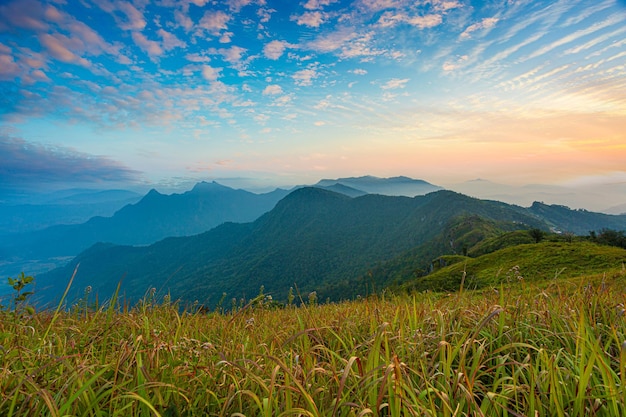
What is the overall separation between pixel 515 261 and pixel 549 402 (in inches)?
1262

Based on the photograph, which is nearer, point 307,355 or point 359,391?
point 359,391

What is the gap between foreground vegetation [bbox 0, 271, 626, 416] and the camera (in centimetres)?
200

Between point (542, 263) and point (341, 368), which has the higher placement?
point (341, 368)

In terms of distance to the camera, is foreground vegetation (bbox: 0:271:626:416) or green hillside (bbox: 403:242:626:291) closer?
foreground vegetation (bbox: 0:271:626:416)

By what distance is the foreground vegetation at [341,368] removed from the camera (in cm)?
200

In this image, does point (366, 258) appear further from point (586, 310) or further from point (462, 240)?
point (586, 310)

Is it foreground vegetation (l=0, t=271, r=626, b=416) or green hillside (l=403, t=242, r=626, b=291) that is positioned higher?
foreground vegetation (l=0, t=271, r=626, b=416)

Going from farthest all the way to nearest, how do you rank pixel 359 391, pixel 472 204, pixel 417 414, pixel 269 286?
pixel 472 204 < pixel 269 286 < pixel 359 391 < pixel 417 414

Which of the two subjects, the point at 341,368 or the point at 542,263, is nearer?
the point at 341,368

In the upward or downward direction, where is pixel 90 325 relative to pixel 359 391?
downward

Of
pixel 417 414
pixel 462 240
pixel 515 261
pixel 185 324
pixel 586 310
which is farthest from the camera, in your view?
pixel 462 240

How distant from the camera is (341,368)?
2.80 m

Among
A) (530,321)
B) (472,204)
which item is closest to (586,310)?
(530,321)

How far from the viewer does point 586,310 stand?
358 centimetres
